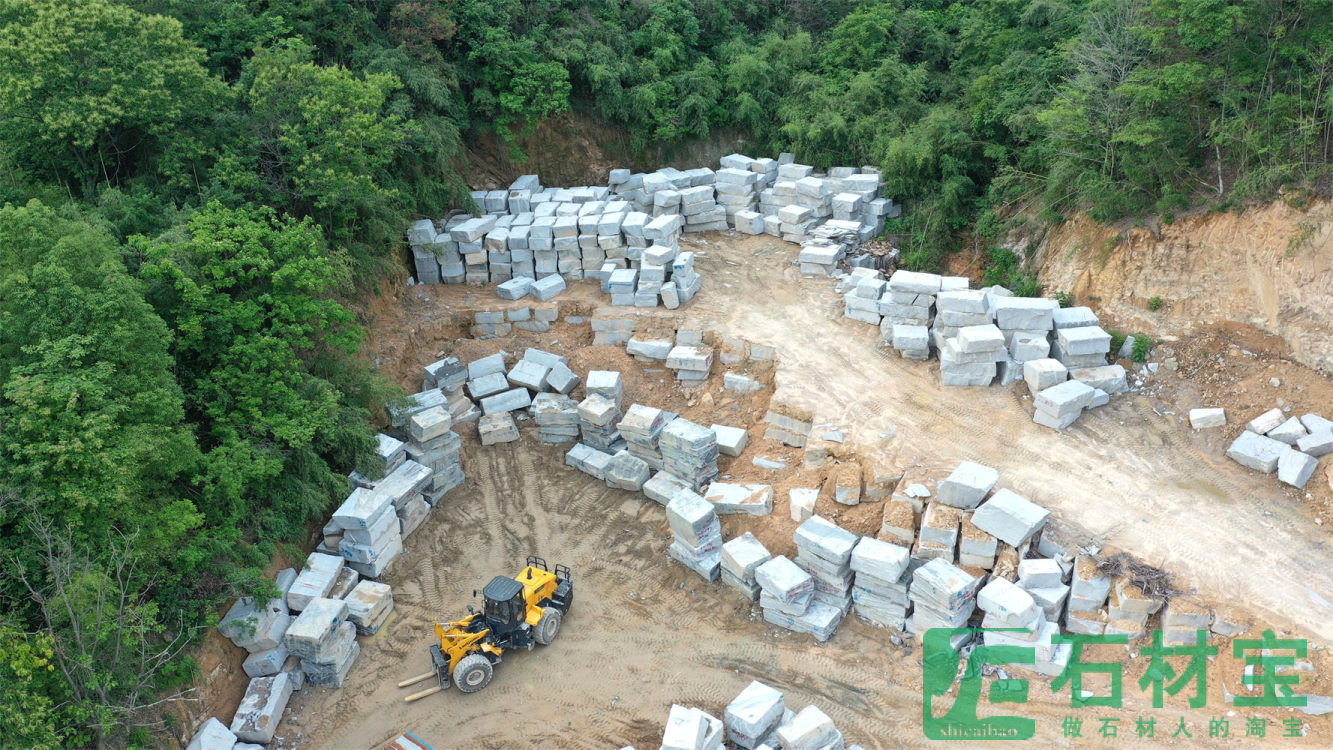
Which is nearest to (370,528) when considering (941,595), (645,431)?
(645,431)

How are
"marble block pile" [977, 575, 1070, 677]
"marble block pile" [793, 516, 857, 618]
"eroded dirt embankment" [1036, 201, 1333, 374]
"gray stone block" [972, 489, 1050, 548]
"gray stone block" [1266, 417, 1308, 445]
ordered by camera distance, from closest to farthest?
"marble block pile" [977, 575, 1070, 677], "gray stone block" [972, 489, 1050, 548], "marble block pile" [793, 516, 857, 618], "gray stone block" [1266, 417, 1308, 445], "eroded dirt embankment" [1036, 201, 1333, 374]

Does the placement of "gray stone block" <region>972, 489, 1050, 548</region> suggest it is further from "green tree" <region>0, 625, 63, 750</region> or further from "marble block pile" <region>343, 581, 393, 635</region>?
"green tree" <region>0, 625, 63, 750</region>

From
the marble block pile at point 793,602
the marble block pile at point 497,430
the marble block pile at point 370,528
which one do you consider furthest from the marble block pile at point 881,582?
the marble block pile at point 370,528

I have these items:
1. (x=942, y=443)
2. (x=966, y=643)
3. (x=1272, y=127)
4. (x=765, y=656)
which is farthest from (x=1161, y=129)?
(x=765, y=656)

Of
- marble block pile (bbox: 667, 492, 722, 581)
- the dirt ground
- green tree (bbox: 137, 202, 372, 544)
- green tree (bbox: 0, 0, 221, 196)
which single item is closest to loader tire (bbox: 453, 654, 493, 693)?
the dirt ground

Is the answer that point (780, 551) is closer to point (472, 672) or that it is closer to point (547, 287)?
point (472, 672)

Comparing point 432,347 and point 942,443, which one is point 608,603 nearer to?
point 942,443
